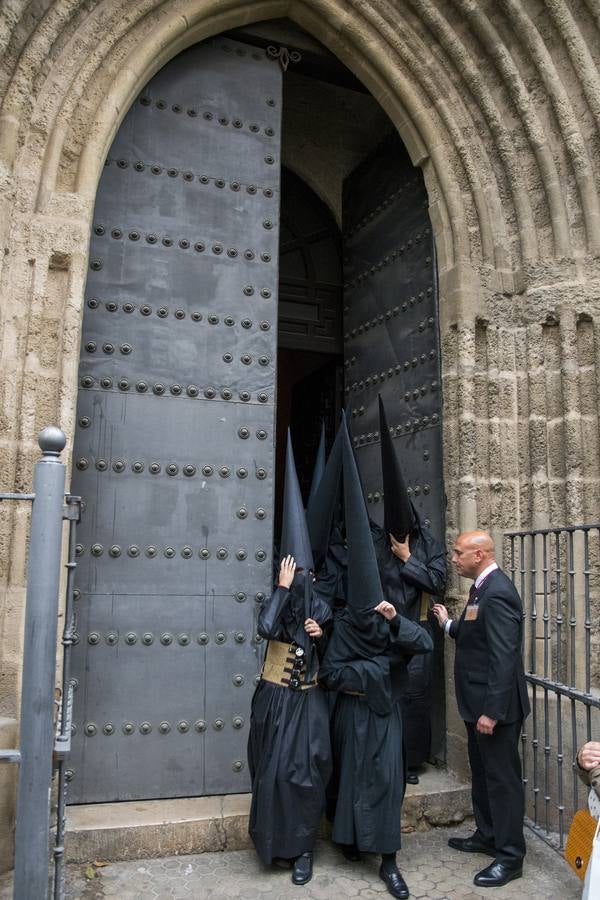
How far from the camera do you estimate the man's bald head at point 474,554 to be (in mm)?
3775

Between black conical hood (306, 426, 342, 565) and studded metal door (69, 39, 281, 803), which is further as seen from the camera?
studded metal door (69, 39, 281, 803)

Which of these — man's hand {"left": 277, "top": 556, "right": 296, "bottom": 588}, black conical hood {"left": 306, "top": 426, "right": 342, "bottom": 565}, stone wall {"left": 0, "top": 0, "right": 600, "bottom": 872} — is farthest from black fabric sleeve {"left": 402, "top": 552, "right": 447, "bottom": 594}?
man's hand {"left": 277, "top": 556, "right": 296, "bottom": 588}

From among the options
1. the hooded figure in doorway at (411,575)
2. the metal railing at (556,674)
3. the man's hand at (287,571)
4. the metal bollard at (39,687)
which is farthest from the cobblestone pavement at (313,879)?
the metal bollard at (39,687)

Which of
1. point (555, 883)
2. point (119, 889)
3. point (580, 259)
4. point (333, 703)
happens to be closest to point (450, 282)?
point (580, 259)

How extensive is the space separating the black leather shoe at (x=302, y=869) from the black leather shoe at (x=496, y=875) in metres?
0.74

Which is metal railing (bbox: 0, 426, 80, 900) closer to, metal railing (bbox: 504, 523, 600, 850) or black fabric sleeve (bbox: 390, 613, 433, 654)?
black fabric sleeve (bbox: 390, 613, 433, 654)

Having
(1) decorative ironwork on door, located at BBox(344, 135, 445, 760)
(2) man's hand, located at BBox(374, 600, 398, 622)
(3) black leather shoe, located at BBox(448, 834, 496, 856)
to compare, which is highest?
(1) decorative ironwork on door, located at BBox(344, 135, 445, 760)

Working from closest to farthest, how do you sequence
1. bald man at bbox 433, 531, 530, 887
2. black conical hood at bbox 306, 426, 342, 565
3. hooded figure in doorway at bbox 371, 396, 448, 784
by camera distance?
bald man at bbox 433, 531, 530, 887, black conical hood at bbox 306, 426, 342, 565, hooded figure in doorway at bbox 371, 396, 448, 784

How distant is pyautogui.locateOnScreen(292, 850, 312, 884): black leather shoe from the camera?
10.8 feet

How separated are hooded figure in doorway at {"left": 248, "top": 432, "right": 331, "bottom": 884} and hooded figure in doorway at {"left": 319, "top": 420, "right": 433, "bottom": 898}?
0.34 feet

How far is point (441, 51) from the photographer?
16.2 feet

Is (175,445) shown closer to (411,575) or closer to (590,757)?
(411,575)

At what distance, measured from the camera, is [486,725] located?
3404mm

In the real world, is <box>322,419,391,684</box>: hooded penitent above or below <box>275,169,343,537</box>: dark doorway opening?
below
